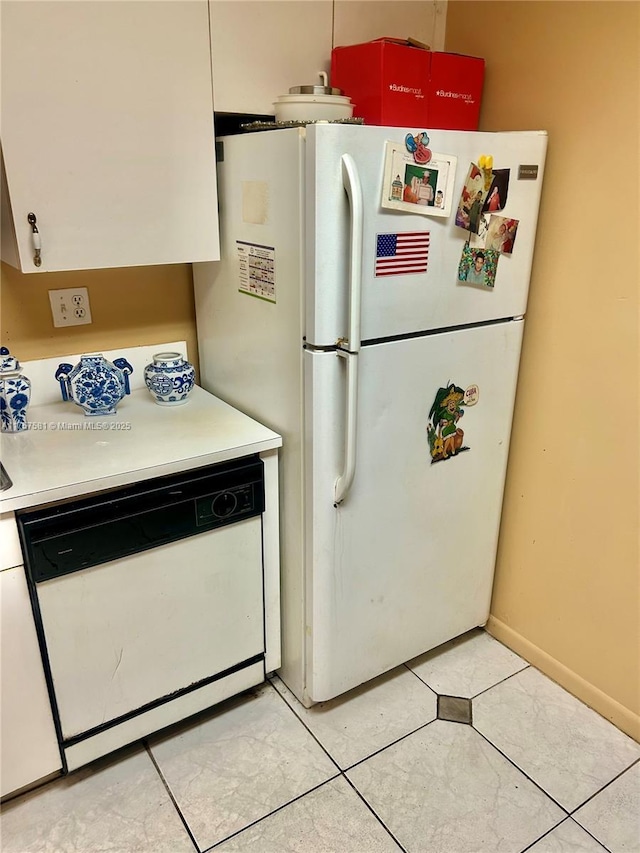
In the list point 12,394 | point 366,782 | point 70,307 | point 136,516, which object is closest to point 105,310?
point 70,307

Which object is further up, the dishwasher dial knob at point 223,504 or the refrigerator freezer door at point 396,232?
the refrigerator freezer door at point 396,232

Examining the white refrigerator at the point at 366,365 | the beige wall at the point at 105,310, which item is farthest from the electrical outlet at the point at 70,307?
the white refrigerator at the point at 366,365

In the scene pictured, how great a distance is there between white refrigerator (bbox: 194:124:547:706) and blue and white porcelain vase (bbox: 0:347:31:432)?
56cm

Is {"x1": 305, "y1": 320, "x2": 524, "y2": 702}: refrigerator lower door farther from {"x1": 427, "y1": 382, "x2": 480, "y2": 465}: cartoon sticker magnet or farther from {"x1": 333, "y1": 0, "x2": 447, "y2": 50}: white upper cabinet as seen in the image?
{"x1": 333, "y1": 0, "x2": 447, "y2": 50}: white upper cabinet

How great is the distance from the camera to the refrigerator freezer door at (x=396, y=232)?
4.39 ft

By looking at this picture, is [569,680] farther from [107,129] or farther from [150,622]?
[107,129]

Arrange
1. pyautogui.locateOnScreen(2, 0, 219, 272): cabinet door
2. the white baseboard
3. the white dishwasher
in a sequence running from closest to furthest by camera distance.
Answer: pyautogui.locateOnScreen(2, 0, 219, 272): cabinet door < the white dishwasher < the white baseboard

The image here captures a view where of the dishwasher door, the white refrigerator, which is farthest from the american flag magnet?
the dishwasher door

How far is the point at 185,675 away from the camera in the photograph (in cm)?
170

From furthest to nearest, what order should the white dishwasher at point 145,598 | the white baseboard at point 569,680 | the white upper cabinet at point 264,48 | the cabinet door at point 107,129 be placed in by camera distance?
the white baseboard at point 569,680, the white upper cabinet at point 264,48, the white dishwasher at point 145,598, the cabinet door at point 107,129

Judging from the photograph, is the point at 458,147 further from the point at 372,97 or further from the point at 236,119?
the point at 236,119

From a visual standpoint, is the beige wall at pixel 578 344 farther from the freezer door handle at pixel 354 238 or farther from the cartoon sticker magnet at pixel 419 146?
the freezer door handle at pixel 354 238

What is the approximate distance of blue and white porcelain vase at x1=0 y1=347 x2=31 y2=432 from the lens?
62.9 inches

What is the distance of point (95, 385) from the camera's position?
5.61 feet
